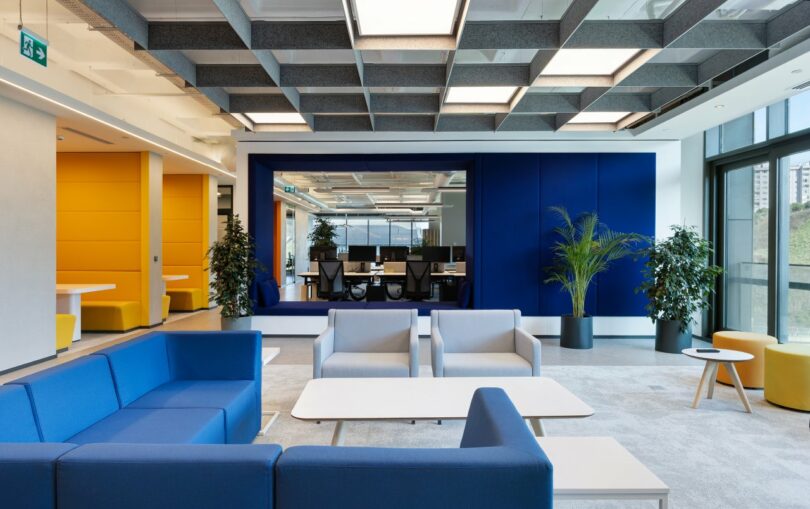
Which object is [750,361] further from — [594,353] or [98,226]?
[98,226]

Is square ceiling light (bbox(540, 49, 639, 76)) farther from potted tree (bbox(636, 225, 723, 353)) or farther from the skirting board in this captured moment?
the skirting board

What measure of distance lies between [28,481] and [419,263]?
753 cm

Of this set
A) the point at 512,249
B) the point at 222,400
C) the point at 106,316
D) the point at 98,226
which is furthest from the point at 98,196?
the point at 512,249

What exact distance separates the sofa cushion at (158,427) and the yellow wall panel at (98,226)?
6.30 metres

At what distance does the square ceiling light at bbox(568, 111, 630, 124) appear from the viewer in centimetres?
616

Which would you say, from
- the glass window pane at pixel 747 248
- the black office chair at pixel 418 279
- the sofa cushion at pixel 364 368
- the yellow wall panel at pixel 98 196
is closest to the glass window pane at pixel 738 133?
the glass window pane at pixel 747 248

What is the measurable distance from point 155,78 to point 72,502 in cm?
616

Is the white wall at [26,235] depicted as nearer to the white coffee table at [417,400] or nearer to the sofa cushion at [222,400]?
the sofa cushion at [222,400]

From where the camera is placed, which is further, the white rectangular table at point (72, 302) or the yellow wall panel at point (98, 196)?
the yellow wall panel at point (98, 196)

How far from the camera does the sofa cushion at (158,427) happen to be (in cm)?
238

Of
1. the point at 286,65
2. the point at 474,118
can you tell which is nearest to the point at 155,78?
the point at 286,65

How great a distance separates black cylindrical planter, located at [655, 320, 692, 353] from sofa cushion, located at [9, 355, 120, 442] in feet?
21.1

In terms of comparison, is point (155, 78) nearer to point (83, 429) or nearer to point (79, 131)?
point (79, 131)

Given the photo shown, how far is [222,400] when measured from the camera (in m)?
2.98
